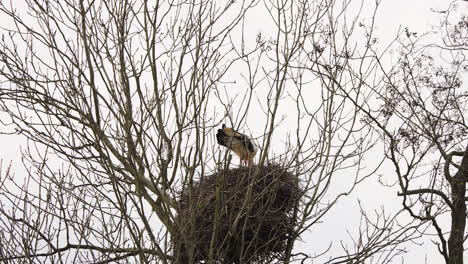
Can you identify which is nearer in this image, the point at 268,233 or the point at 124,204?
the point at 124,204

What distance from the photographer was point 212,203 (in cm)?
677

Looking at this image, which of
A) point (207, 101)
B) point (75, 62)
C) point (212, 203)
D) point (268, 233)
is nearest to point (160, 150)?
point (207, 101)

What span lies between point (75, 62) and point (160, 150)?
3.71 feet

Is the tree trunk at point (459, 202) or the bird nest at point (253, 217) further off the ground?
the tree trunk at point (459, 202)

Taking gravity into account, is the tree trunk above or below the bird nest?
above

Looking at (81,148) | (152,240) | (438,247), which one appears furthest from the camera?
(438,247)

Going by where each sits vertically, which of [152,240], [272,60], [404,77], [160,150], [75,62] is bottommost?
[152,240]

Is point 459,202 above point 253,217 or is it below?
above

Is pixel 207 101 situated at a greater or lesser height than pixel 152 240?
greater

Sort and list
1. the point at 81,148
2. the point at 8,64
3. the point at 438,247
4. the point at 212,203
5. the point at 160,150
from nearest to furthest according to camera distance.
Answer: the point at 160,150
the point at 81,148
the point at 8,64
the point at 212,203
the point at 438,247

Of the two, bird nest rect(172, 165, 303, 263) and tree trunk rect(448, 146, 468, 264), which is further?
tree trunk rect(448, 146, 468, 264)

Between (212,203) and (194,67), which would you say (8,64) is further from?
(212,203)

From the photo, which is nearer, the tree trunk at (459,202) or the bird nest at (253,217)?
the bird nest at (253,217)

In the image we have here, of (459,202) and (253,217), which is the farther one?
(459,202)
